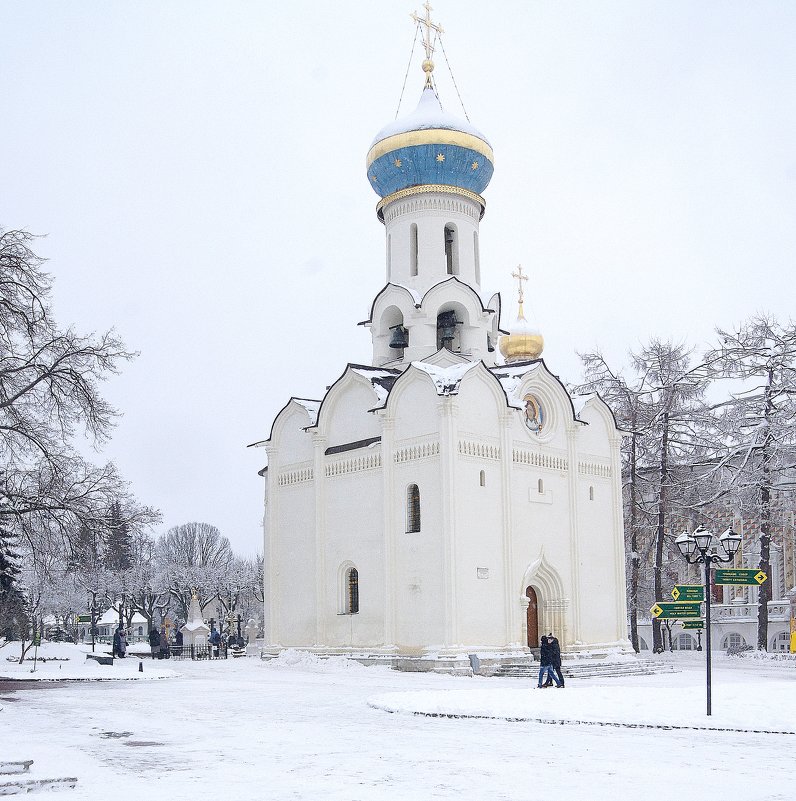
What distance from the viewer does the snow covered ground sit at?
788 centimetres

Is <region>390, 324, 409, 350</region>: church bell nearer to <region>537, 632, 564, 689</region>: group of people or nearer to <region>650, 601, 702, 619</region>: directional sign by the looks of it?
<region>537, 632, 564, 689</region>: group of people

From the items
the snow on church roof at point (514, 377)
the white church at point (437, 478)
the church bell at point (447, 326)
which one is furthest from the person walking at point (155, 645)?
the snow on church roof at point (514, 377)

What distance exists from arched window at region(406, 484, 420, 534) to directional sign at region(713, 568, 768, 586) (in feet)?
38.7

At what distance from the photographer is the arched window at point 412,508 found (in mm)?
25078

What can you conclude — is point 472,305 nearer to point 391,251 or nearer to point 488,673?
point 391,251

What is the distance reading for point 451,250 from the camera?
95.7ft

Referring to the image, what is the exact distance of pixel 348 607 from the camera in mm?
26750

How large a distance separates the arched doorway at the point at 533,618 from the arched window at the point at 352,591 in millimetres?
4285

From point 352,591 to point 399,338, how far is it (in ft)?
22.5

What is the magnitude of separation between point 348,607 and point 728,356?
42.0ft

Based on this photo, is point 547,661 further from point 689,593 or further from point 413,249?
point 413,249

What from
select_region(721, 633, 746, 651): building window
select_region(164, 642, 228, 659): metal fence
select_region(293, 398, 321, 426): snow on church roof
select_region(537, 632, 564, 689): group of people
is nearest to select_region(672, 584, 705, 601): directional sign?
select_region(537, 632, 564, 689): group of people

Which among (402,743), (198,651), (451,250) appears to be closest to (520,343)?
(451,250)

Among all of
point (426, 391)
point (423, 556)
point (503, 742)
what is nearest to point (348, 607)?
point (423, 556)
